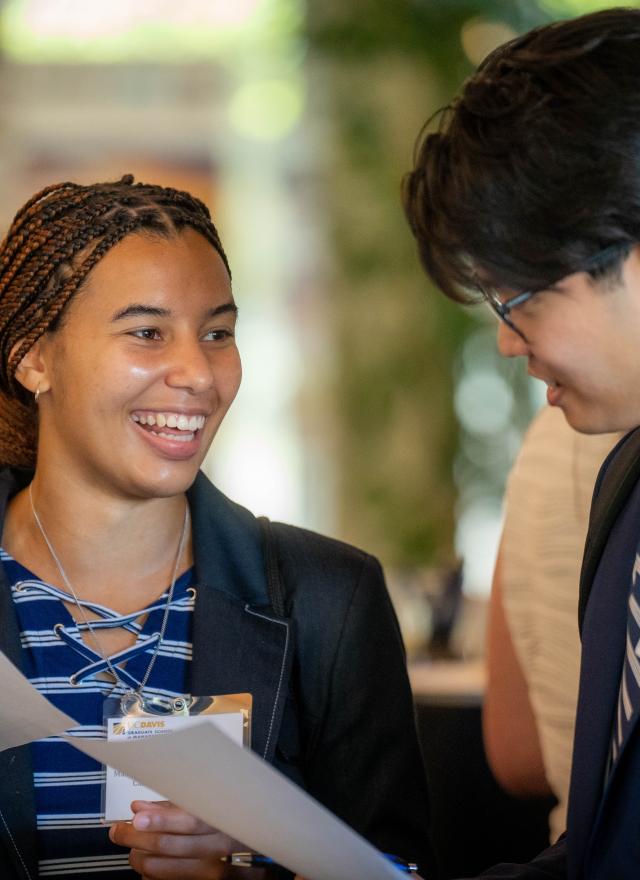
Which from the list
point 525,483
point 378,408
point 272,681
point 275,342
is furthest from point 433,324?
point 272,681

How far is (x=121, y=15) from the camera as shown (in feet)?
17.9

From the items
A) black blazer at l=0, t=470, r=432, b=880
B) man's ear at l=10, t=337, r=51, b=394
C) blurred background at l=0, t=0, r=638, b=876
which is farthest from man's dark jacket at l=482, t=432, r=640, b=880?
blurred background at l=0, t=0, r=638, b=876

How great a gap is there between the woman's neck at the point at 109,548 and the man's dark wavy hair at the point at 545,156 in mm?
750

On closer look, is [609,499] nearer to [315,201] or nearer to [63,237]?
[63,237]

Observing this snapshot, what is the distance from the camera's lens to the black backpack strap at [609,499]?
1438 millimetres

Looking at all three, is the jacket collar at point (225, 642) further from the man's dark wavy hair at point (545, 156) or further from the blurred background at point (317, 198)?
the blurred background at point (317, 198)

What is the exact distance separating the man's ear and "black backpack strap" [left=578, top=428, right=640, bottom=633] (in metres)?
0.90

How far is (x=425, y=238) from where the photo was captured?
143 cm

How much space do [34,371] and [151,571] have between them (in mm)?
373

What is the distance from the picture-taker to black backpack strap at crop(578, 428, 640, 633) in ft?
4.72

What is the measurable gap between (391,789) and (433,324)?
11.2 feet

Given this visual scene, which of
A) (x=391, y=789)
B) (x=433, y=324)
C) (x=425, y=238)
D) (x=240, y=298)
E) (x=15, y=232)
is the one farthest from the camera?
(x=240, y=298)

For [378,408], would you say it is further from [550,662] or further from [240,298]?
[550,662]

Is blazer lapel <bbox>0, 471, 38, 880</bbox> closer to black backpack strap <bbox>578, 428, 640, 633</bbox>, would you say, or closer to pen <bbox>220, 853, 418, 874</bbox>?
pen <bbox>220, 853, 418, 874</bbox>
